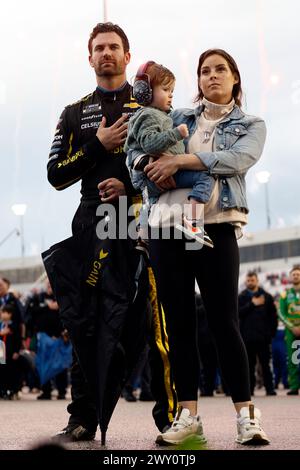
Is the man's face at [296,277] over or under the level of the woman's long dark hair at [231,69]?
under

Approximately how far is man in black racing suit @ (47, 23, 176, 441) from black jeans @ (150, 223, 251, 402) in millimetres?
465

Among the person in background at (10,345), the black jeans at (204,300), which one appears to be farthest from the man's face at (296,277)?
the black jeans at (204,300)

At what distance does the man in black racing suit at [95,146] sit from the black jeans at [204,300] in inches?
18.3

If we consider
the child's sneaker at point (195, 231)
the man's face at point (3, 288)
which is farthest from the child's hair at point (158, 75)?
the man's face at point (3, 288)

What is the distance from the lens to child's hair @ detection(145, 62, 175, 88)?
4020 mm

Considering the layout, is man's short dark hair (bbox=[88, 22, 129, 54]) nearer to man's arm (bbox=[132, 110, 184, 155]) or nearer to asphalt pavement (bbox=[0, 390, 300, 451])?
man's arm (bbox=[132, 110, 184, 155])

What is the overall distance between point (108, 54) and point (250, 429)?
2006 mm

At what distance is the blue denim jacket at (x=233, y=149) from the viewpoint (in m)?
3.94

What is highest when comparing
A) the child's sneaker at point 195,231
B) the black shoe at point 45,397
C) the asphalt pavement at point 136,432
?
the child's sneaker at point 195,231

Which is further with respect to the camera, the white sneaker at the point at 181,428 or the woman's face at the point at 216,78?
the woman's face at the point at 216,78

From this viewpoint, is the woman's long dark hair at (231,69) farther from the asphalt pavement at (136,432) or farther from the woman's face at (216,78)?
the asphalt pavement at (136,432)

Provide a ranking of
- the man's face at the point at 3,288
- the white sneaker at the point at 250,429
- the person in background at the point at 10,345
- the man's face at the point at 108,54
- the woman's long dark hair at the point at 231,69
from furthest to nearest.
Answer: the man's face at the point at 3,288
the person in background at the point at 10,345
the man's face at the point at 108,54
the woman's long dark hair at the point at 231,69
the white sneaker at the point at 250,429

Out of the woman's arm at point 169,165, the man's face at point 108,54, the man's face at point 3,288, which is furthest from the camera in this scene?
the man's face at point 3,288

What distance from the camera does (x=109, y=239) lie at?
14.8ft
